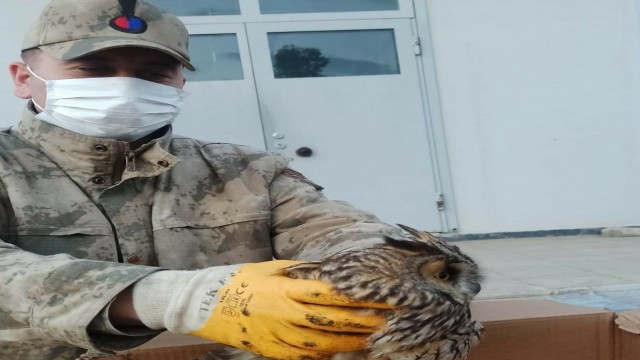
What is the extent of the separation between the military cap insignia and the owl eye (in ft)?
2.81

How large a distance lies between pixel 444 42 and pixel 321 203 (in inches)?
126

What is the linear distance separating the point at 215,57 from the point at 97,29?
9.14 feet

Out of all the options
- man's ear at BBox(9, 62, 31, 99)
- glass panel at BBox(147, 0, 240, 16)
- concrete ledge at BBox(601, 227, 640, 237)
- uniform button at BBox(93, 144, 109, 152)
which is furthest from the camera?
concrete ledge at BBox(601, 227, 640, 237)

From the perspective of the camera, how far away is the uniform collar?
4.44 feet

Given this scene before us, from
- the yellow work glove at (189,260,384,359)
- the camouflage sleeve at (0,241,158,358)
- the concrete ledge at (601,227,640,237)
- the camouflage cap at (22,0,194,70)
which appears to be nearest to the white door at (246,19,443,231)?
the concrete ledge at (601,227,640,237)

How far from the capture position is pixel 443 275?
37.7 inches

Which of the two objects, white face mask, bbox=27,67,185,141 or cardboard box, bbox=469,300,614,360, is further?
white face mask, bbox=27,67,185,141

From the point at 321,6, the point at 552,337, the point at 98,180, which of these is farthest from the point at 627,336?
the point at 321,6

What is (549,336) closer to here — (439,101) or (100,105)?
(100,105)

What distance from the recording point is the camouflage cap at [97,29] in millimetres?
1354

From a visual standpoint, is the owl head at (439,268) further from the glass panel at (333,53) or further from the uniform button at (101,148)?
the glass panel at (333,53)

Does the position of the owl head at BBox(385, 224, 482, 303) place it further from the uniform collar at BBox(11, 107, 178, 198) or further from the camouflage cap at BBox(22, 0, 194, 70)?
the camouflage cap at BBox(22, 0, 194, 70)

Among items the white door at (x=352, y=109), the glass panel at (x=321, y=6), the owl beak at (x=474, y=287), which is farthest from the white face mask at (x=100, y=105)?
the glass panel at (x=321, y=6)

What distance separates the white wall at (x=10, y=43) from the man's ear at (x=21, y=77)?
244 cm
